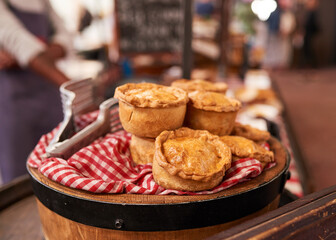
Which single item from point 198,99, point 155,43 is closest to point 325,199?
point 198,99

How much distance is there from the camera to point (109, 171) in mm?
1089

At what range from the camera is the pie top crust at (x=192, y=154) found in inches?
37.5

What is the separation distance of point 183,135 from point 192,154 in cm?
12

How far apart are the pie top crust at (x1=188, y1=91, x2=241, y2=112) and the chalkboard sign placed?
2.84 metres

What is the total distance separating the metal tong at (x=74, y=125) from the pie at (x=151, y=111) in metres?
0.21

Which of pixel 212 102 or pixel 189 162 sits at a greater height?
pixel 212 102

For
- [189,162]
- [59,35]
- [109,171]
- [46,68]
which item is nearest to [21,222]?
[109,171]

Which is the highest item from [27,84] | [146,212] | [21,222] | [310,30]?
[146,212]

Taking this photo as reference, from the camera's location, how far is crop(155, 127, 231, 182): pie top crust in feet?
3.13

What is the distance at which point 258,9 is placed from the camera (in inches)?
110

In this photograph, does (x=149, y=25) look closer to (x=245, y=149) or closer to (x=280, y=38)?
(x=245, y=149)

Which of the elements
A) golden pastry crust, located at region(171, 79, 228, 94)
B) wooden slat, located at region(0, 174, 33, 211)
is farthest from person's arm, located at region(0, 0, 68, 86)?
golden pastry crust, located at region(171, 79, 228, 94)

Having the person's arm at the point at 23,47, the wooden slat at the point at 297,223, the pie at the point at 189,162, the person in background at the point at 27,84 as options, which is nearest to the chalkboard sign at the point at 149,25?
the person in background at the point at 27,84

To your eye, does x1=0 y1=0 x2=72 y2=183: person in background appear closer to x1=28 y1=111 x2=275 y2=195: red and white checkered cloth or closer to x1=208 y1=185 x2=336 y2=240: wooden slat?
x1=28 y1=111 x2=275 y2=195: red and white checkered cloth
